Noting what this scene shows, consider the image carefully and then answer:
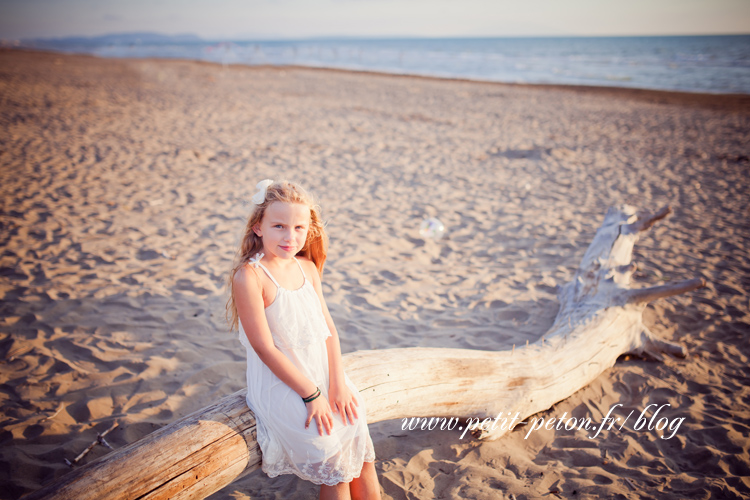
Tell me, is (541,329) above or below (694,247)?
below

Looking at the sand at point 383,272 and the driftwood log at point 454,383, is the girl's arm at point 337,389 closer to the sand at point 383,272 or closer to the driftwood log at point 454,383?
the driftwood log at point 454,383

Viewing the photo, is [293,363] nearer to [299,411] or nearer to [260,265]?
[299,411]

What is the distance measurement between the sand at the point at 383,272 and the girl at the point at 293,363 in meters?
0.55

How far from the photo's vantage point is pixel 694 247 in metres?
5.18

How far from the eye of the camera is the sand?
2.34 m

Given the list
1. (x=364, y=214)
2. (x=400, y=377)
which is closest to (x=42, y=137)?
(x=364, y=214)

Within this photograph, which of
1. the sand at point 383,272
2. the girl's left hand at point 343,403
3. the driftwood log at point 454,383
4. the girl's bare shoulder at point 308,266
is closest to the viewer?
the driftwood log at point 454,383

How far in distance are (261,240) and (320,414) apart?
91 cm

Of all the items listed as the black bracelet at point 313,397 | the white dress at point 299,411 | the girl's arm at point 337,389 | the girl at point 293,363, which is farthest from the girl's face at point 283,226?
the black bracelet at point 313,397

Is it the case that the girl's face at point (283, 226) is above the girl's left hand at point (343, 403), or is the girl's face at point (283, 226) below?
above

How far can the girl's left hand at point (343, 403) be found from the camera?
71.1 inches

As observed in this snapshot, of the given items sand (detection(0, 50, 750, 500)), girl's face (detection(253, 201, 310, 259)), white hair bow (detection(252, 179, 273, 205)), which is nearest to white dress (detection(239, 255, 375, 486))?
girl's face (detection(253, 201, 310, 259))

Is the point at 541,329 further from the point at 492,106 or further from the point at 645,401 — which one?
the point at 492,106

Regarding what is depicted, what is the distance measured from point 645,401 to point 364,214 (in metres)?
4.01
